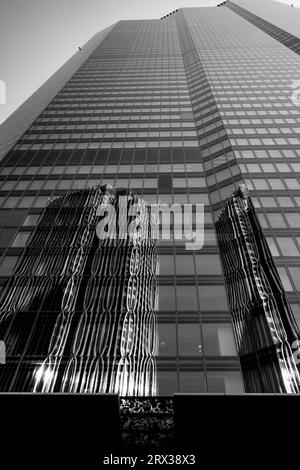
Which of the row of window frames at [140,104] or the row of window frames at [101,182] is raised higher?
the row of window frames at [140,104]

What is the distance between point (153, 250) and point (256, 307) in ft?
26.8

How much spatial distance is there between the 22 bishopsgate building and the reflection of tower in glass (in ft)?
0.23

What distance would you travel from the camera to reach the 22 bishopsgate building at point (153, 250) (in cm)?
1627

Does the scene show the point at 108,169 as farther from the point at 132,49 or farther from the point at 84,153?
the point at 132,49

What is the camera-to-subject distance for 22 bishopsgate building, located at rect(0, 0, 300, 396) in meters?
16.3

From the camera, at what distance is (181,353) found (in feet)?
57.8

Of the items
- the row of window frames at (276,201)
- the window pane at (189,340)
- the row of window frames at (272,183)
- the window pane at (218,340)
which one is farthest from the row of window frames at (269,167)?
the window pane at (189,340)

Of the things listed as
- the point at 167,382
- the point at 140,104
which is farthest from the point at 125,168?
the point at 167,382

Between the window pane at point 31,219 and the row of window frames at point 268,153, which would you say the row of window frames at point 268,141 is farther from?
the window pane at point 31,219

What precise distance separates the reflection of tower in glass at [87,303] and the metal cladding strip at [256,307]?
13.1 feet

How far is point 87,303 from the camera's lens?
1889cm

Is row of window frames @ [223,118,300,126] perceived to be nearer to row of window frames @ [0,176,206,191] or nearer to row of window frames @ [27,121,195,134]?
row of window frames @ [27,121,195,134]

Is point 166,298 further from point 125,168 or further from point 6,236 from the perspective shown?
point 125,168
